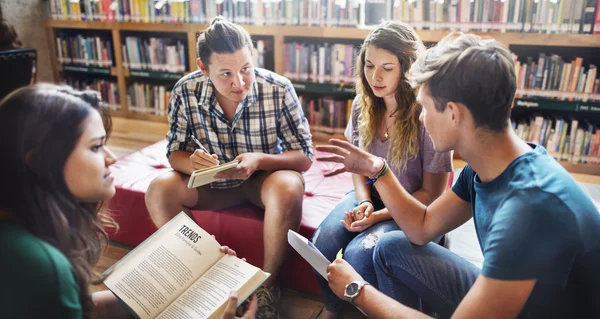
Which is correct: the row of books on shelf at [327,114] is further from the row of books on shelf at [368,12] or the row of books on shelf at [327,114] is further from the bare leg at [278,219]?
the bare leg at [278,219]

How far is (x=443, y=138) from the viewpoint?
1084 millimetres

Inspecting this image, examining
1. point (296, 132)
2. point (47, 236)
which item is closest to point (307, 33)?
point (296, 132)

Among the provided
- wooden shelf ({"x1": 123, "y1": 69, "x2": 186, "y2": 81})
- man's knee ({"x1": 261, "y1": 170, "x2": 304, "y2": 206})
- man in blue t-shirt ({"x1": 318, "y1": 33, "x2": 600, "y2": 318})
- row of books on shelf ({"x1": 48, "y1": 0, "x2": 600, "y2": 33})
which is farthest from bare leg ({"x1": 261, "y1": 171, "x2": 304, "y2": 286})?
wooden shelf ({"x1": 123, "y1": 69, "x2": 186, "y2": 81})

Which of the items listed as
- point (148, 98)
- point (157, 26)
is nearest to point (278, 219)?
point (157, 26)

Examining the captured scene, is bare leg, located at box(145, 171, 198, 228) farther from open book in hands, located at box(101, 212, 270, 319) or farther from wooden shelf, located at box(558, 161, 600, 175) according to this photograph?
wooden shelf, located at box(558, 161, 600, 175)

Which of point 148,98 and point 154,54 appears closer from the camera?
point 154,54

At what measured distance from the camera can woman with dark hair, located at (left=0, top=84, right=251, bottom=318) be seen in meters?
0.81

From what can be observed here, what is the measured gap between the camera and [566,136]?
2871mm

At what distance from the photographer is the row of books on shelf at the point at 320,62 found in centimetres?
315

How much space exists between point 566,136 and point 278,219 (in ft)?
7.10

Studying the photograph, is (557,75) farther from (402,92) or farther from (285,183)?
(285,183)

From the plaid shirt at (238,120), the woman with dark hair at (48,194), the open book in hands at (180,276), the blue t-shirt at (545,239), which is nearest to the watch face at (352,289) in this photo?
the open book in hands at (180,276)

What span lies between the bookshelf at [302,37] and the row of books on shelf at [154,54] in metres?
0.04

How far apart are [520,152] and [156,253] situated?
1.00 meters
